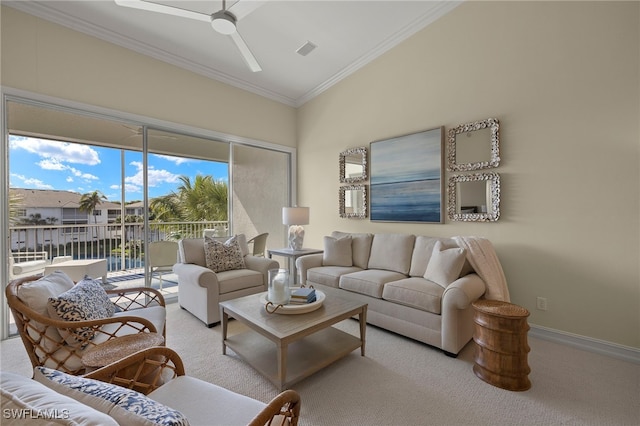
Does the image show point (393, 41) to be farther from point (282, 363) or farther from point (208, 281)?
point (282, 363)

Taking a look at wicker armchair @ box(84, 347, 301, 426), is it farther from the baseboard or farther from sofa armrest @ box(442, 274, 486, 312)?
the baseboard

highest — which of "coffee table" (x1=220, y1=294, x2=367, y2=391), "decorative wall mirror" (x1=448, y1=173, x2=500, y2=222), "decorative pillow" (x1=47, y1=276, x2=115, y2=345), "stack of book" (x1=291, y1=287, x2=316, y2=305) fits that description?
"decorative wall mirror" (x1=448, y1=173, x2=500, y2=222)

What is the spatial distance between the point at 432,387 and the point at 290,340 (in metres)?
1.07

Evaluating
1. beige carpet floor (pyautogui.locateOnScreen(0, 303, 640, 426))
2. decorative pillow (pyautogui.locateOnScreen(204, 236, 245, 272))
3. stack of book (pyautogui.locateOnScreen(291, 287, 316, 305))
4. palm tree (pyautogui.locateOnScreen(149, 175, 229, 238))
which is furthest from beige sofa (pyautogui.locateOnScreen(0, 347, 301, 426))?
palm tree (pyautogui.locateOnScreen(149, 175, 229, 238))

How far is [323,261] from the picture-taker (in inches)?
149

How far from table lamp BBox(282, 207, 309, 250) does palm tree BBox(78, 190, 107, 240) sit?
238 cm

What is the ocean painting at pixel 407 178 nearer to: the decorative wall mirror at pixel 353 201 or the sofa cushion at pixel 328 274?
the decorative wall mirror at pixel 353 201

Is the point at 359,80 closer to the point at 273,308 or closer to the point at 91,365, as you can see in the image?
the point at 273,308

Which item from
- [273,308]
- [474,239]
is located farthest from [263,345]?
[474,239]

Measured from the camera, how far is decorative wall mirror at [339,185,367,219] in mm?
4230

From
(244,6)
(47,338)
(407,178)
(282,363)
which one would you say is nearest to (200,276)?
(47,338)

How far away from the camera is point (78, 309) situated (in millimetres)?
1610

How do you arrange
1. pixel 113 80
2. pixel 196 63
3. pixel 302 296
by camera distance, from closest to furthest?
pixel 302 296 → pixel 113 80 → pixel 196 63

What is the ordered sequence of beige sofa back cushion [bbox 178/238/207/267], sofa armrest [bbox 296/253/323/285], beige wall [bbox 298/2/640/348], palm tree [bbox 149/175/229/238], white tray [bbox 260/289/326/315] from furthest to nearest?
palm tree [bbox 149/175/229/238] → sofa armrest [bbox 296/253/323/285] → beige sofa back cushion [bbox 178/238/207/267] → beige wall [bbox 298/2/640/348] → white tray [bbox 260/289/326/315]
